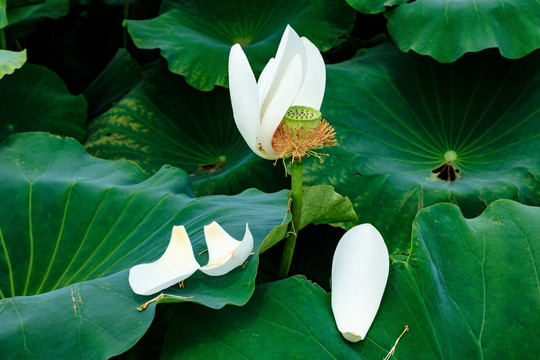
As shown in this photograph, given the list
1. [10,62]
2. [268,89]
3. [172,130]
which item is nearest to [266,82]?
[268,89]

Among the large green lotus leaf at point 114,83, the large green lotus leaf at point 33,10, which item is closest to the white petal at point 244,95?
the large green lotus leaf at point 114,83

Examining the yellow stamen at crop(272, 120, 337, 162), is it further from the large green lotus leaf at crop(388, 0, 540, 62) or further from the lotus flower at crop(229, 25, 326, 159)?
the large green lotus leaf at crop(388, 0, 540, 62)

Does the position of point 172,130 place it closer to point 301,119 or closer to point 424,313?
point 301,119

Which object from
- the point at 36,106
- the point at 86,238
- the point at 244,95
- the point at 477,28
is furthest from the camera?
the point at 36,106

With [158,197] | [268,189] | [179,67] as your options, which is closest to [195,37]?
[179,67]

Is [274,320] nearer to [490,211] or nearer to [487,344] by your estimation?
[487,344]
